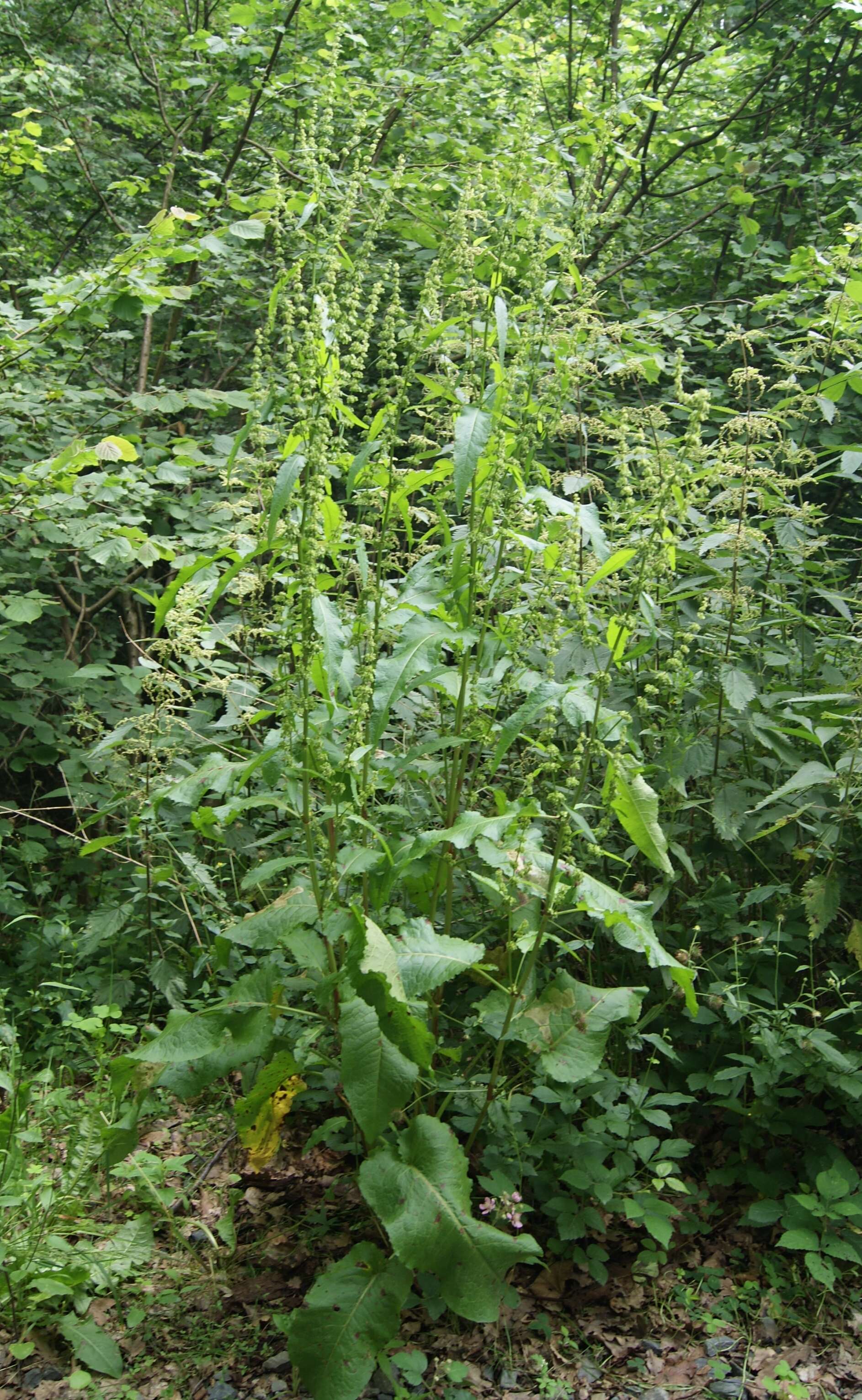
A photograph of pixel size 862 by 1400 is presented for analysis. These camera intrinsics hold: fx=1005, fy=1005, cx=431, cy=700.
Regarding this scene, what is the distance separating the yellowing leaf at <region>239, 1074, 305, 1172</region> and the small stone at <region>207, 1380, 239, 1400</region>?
19.3 inches

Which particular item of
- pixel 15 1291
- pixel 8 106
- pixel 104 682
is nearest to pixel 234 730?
pixel 104 682

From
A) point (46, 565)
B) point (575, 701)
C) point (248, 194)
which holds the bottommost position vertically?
point (46, 565)

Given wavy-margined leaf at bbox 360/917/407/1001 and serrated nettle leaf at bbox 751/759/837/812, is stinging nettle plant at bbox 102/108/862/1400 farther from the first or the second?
serrated nettle leaf at bbox 751/759/837/812

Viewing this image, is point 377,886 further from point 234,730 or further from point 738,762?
point 234,730

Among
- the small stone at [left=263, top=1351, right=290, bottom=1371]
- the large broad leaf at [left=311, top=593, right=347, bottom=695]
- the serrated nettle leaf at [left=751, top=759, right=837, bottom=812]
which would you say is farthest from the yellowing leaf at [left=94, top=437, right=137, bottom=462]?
the small stone at [left=263, top=1351, right=290, bottom=1371]

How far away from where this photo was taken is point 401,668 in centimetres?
209

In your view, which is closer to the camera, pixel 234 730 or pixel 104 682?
pixel 234 730

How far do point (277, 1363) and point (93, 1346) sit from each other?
417 mm

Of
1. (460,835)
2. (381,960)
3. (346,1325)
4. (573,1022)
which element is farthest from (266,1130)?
(460,835)

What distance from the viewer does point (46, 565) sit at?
4.57 metres

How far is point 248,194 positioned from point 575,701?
15.2 feet

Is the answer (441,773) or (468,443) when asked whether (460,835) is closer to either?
(441,773)

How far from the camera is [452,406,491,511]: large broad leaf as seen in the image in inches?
78.2

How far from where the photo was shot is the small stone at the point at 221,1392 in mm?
2221
